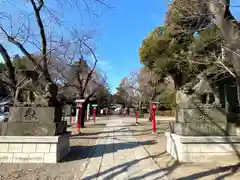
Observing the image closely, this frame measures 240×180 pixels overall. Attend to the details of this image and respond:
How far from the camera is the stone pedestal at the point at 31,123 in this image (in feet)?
21.9

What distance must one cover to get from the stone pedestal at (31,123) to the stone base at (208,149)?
11.7 feet

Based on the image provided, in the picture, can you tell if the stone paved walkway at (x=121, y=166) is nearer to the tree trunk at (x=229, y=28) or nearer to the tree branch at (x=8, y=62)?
the tree trunk at (x=229, y=28)

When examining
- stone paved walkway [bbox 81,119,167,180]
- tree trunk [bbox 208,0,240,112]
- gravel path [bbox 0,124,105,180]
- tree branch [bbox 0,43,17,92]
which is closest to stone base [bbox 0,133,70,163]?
gravel path [bbox 0,124,105,180]

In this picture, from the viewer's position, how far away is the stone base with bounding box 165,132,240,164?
6.43m

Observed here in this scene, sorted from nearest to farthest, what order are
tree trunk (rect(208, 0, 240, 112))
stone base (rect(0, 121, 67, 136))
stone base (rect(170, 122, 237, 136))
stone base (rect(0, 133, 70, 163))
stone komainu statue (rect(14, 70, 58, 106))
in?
tree trunk (rect(208, 0, 240, 112)) → stone base (rect(0, 133, 70, 163)) → stone base (rect(0, 121, 67, 136)) → stone base (rect(170, 122, 237, 136)) → stone komainu statue (rect(14, 70, 58, 106))

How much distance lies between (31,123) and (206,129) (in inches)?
194

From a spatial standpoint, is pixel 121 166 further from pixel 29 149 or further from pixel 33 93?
pixel 33 93

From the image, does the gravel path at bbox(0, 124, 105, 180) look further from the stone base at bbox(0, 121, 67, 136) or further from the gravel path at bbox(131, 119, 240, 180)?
the gravel path at bbox(131, 119, 240, 180)

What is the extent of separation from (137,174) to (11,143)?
11.4 ft

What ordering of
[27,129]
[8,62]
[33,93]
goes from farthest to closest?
[8,62] → [33,93] → [27,129]

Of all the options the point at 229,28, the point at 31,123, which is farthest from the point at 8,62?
the point at 229,28

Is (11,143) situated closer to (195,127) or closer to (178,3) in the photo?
(195,127)

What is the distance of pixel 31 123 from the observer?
265 inches

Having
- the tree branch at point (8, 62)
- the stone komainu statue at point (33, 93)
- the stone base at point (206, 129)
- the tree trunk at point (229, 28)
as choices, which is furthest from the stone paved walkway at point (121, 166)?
the tree branch at point (8, 62)
